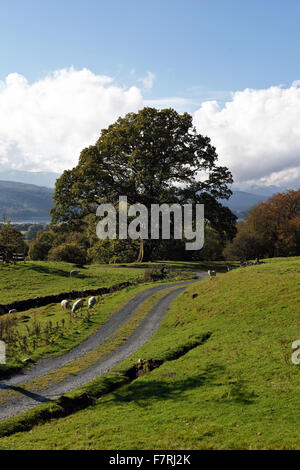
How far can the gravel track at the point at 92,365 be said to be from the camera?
18.9m

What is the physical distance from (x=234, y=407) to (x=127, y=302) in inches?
1013

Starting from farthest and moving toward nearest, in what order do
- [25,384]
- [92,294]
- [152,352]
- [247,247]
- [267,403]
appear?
[247,247], [92,294], [152,352], [25,384], [267,403]

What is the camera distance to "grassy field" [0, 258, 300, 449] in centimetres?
1277

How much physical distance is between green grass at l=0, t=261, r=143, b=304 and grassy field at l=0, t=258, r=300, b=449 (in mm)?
23671

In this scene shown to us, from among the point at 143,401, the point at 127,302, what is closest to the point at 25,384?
the point at 143,401

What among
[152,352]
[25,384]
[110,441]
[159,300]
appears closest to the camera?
[110,441]

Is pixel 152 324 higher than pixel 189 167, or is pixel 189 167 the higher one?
pixel 189 167

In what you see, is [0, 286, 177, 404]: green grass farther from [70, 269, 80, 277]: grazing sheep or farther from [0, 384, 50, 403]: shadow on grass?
[70, 269, 80, 277]: grazing sheep

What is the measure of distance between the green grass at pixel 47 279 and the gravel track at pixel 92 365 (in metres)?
14.4

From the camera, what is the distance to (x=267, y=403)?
14.7 metres

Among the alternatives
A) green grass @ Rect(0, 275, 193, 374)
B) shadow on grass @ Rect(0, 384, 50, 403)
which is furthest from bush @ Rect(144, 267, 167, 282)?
shadow on grass @ Rect(0, 384, 50, 403)

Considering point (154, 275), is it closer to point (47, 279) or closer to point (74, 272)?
point (74, 272)

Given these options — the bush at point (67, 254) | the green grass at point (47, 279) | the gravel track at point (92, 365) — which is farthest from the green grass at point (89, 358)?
the bush at point (67, 254)

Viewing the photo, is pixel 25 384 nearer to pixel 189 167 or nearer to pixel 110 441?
pixel 110 441
